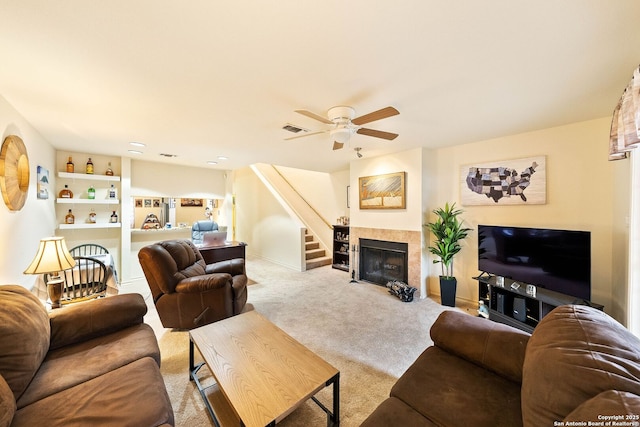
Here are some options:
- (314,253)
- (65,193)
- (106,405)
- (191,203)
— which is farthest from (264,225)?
(106,405)

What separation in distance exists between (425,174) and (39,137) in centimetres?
523

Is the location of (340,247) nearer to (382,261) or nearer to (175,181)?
(382,261)

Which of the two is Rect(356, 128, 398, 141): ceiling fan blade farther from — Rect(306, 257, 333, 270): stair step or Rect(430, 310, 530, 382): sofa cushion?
Rect(306, 257, 333, 270): stair step

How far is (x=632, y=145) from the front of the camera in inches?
63.2

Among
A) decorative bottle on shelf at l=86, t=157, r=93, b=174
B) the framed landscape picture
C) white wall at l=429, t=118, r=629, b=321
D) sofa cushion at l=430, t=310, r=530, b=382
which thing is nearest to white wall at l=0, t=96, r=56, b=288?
decorative bottle on shelf at l=86, t=157, r=93, b=174

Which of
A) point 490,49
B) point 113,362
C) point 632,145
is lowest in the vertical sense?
point 113,362

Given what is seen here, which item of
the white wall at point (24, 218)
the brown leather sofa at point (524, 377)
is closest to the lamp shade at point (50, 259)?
the white wall at point (24, 218)

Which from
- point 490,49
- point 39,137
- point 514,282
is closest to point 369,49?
point 490,49

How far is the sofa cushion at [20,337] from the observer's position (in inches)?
45.2

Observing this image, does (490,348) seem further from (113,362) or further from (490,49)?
(113,362)

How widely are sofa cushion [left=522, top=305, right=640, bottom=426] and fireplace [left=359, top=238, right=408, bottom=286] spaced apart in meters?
2.96

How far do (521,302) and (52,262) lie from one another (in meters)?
4.51

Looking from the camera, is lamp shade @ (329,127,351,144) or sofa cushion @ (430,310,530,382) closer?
sofa cushion @ (430,310,530,382)

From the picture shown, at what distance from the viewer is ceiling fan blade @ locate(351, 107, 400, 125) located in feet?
5.88
